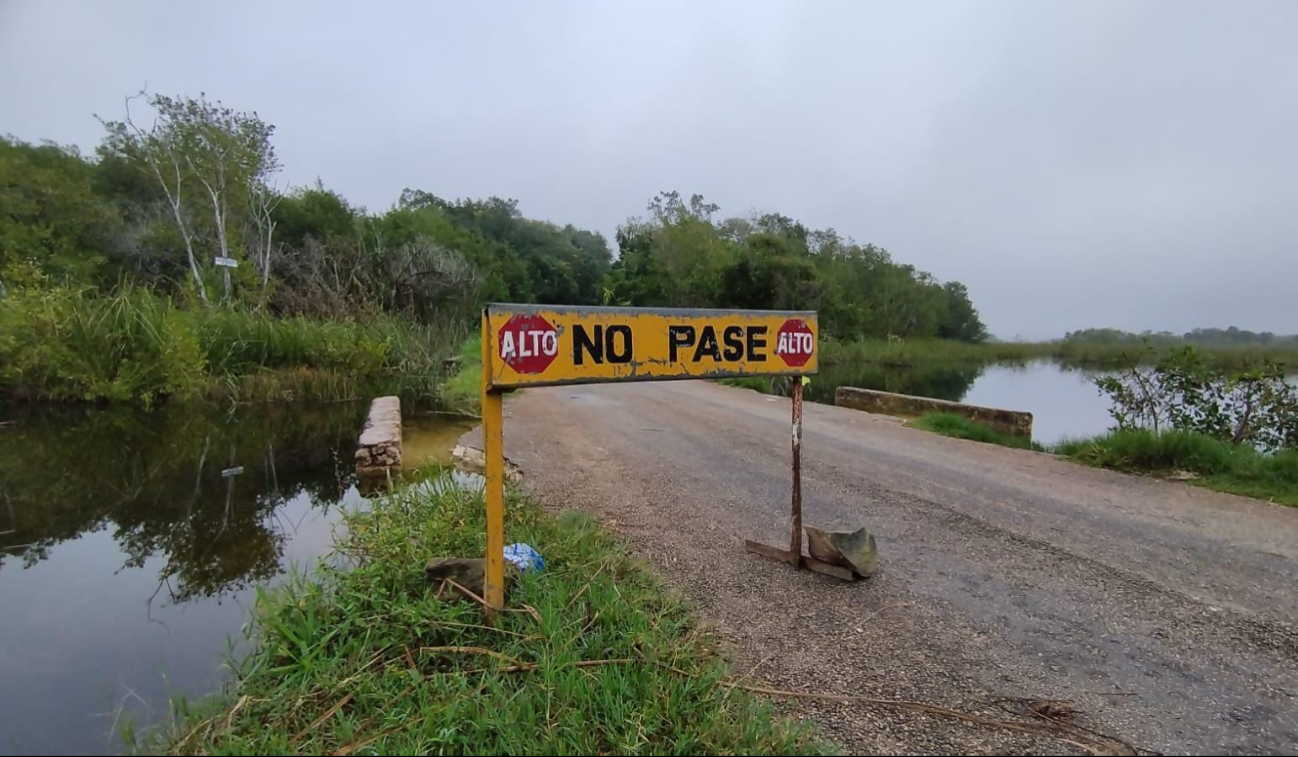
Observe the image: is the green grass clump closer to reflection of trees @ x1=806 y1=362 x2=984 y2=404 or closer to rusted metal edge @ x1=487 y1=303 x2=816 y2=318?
rusted metal edge @ x1=487 y1=303 x2=816 y2=318

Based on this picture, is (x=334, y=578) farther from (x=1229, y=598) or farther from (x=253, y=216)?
(x=253, y=216)

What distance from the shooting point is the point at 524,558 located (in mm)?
2656

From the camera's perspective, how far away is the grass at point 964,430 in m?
6.73

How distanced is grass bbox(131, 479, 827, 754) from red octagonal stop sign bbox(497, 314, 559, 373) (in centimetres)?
89

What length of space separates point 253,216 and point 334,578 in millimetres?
15093

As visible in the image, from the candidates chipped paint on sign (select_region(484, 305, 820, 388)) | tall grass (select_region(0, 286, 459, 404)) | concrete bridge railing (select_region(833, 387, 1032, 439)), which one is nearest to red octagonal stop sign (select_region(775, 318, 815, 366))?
chipped paint on sign (select_region(484, 305, 820, 388))

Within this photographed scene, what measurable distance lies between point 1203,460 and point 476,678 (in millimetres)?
5897

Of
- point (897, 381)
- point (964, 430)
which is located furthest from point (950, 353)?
point (964, 430)

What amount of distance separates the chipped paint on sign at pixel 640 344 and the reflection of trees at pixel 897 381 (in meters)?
9.80

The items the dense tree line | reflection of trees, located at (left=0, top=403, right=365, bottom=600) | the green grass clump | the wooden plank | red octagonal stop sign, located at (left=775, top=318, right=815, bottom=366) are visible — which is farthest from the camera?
the dense tree line

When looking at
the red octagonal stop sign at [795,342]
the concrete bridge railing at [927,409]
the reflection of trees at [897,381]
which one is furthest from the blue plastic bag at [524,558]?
the reflection of trees at [897,381]

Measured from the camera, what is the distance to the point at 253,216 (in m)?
14.6

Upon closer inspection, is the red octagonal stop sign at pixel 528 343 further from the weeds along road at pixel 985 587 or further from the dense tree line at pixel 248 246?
the dense tree line at pixel 248 246

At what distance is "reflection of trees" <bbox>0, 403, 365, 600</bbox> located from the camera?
11.9 ft
